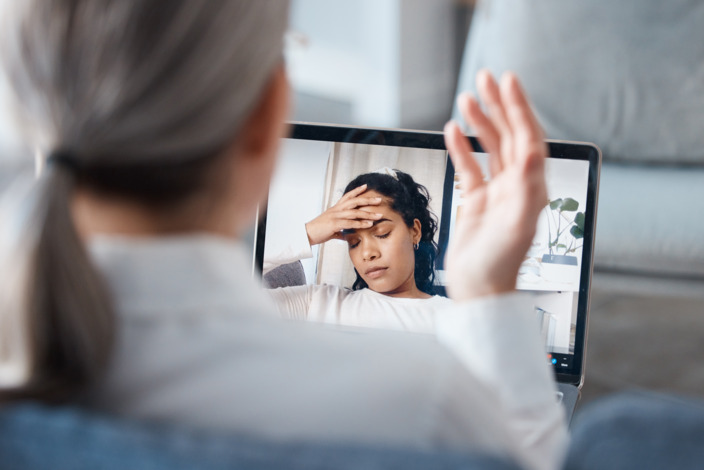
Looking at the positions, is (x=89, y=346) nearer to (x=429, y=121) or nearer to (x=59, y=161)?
(x=59, y=161)

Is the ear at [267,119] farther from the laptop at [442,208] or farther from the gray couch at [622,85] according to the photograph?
the gray couch at [622,85]

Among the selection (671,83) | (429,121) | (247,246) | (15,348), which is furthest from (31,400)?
(429,121)

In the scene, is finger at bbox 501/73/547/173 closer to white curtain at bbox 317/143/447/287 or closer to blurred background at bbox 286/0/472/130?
white curtain at bbox 317/143/447/287

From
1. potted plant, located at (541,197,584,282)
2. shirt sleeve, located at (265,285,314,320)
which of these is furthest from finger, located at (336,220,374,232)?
potted plant, located at (541,197,584,282)

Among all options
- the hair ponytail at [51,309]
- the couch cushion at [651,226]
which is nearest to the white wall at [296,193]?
the hair ponytail at [51,309]

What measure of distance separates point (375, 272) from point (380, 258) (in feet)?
0.07

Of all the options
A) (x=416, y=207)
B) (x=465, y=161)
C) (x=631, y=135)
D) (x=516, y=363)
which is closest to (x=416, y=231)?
(x=416, y=207)

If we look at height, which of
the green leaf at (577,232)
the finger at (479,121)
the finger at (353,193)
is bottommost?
the green leaf at (577,232)

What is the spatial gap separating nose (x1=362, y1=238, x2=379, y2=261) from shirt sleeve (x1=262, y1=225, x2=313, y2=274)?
0.07 m

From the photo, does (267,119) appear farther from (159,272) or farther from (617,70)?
(617,70)

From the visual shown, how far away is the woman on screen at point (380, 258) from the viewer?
899mm

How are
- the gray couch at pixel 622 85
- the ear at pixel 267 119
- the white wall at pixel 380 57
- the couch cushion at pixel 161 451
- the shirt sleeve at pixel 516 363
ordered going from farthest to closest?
the white wall at pixel 380 57 → the gray couch at pixel 622 85 → the shirt sleeve at pixel 516 363 → the ear at pixel 267 119 → the couch cushion at pixel 161 451

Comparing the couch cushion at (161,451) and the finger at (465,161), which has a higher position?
the finger at (465,161)

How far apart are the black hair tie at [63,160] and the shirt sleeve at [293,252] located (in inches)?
22.7
